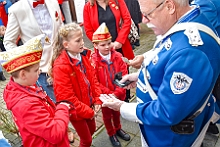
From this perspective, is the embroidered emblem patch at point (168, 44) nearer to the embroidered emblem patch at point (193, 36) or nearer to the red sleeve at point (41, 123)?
the embroidered emblem patch at point (193, 36)

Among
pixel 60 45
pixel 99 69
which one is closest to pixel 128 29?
pixel 99 69

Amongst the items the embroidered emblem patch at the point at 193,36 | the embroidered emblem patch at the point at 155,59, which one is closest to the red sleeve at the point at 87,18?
the embroidered emblem patch at the point at 155,59

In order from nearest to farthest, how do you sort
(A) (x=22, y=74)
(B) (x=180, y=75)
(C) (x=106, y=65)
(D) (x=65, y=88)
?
(B) (x=180, y=75) → (A) (x=22, y=74) → (D) (x=65, y=88) → (C) (x=106, y=65)

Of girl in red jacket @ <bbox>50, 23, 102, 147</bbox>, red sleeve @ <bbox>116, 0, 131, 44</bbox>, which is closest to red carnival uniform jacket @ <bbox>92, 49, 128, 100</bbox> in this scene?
girl in red jacket @ <bbox>50, 23, 102, 147</bbox>

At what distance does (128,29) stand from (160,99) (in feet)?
7.19

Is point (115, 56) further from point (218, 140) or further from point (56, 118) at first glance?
point (218, 140)

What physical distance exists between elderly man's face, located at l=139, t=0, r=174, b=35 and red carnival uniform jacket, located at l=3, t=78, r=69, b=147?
3.33 feet

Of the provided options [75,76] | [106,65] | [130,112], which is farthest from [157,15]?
[106,65]

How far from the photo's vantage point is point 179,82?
1.21 meters

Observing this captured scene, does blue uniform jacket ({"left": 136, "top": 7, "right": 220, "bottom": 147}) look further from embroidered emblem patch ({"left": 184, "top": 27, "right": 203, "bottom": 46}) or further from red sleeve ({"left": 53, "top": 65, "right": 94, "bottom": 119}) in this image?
red sleeve ({"left": 53, "top": 65, "right": 94, "bottom": 119})

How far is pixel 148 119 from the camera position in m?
1.43

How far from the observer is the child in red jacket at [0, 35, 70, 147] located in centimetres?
163

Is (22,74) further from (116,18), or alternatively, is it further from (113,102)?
(116,18)

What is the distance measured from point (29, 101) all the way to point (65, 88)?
0.68 meters
